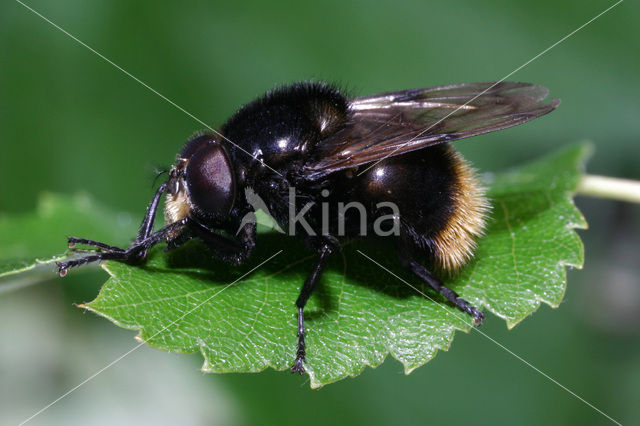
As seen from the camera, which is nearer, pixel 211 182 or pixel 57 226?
pixel 211 182

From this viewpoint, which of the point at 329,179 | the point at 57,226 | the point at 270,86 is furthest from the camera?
the point at 270,86

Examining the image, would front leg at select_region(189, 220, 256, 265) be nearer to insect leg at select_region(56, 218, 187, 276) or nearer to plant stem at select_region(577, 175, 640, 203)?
insect leg at select_region(56, 218, 187, 276)

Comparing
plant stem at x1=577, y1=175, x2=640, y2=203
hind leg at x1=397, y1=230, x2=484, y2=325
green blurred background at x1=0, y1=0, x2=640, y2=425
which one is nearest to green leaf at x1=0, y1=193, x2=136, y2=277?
green blurred background at x1=0, y1=0, x2=640, y2=425

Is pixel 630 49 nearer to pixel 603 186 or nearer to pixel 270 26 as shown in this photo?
pixel 603 186

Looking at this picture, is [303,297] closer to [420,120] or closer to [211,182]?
[211,182]

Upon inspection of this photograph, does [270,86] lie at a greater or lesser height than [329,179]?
greater

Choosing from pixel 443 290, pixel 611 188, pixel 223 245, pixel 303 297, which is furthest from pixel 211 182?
pixel 611 188

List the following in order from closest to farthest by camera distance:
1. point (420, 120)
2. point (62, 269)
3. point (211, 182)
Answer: point (62, 269) < point (211, 182) < point (420, 120)

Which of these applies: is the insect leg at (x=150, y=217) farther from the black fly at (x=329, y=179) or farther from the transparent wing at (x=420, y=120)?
the transparent wing at (x=420, y=120)
